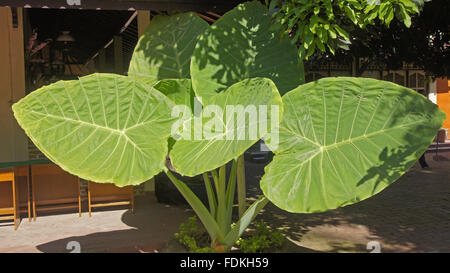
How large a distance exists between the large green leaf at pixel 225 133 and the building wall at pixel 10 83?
4147 mm

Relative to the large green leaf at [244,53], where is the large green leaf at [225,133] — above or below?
below

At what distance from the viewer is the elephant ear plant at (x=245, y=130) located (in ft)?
11.3

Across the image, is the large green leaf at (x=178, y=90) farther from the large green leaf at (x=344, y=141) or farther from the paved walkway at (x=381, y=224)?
the paved walkway at (x=381, y=224)

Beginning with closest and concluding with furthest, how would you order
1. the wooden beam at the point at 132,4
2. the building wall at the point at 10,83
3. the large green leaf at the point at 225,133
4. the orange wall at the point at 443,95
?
the large green leaf at the point at 225,133, the wooden beam at the point at 132,4, the building wall at the point at 10,83, the orange wall at the point at 443,95

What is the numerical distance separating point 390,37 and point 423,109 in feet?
13.1

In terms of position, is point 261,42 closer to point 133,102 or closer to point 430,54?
point 133,102

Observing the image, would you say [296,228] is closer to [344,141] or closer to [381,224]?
[381,224]

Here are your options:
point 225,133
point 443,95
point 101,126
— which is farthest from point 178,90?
point 443,95

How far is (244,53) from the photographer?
15.3 feet

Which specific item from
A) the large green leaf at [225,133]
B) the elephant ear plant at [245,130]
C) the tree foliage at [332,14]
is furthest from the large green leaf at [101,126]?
the tree foliage at [332,14]

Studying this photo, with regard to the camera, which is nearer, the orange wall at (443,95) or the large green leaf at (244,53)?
the large green leaf at (244,53)

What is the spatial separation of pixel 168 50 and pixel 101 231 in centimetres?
251

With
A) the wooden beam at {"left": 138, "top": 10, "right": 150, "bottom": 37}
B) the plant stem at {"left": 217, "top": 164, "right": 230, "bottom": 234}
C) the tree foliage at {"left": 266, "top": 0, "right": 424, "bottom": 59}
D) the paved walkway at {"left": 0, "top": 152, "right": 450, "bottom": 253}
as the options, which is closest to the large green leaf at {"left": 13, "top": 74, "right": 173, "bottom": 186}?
the plant stem at {"left": 217, "top": 164, "right": 230, "bottom": 234}

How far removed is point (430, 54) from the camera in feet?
24.1
